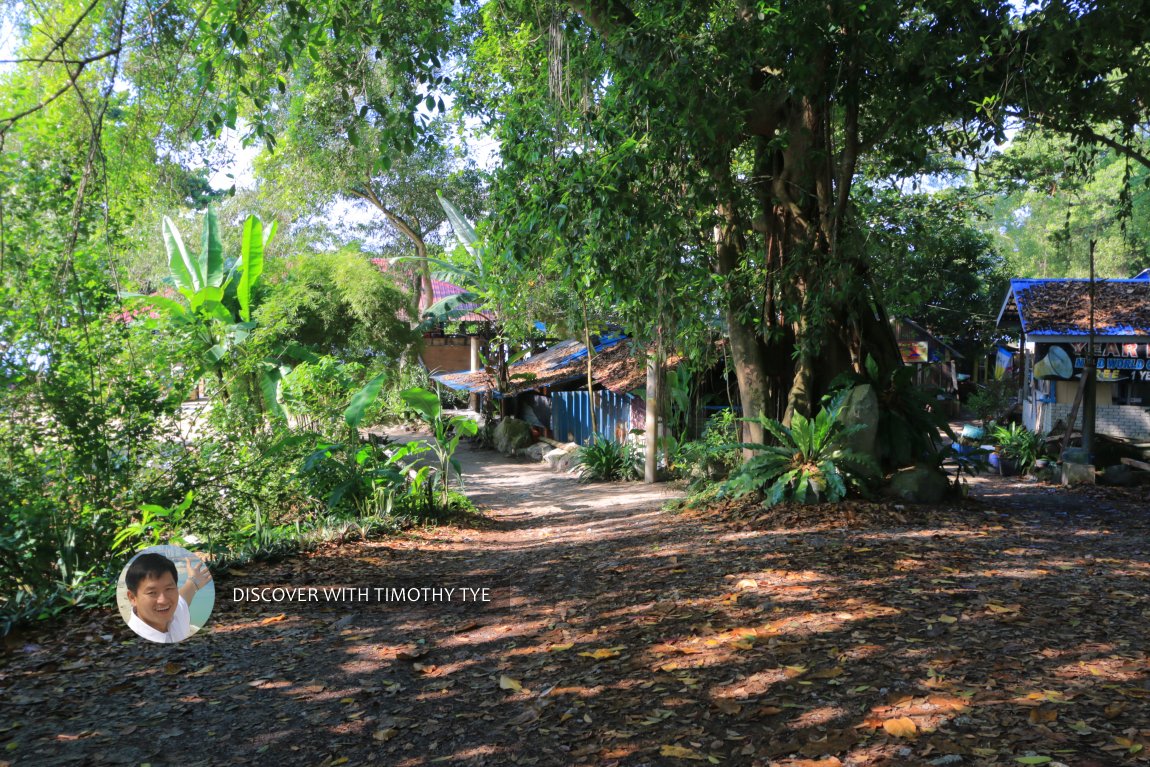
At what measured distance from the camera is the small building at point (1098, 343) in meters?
17.9

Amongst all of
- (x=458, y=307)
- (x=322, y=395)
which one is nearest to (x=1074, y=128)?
(x=322, y=395)

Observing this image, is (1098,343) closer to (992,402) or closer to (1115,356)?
(1115,356)

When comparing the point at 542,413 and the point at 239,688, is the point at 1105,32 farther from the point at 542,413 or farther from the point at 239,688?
the point at 542,413

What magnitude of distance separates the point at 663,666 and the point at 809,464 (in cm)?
475

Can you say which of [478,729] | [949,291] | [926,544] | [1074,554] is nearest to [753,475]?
[926,544]

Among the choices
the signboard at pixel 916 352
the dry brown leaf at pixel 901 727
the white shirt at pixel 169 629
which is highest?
the signboard at pixel 916 352

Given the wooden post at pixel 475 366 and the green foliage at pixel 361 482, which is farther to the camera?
the wooden post at pixel 475 366

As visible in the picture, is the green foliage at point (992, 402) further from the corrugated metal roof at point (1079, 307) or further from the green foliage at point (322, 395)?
the green foliage at point (322, 395)

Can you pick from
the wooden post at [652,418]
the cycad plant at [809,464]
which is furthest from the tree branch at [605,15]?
the wooden post at [652,418]

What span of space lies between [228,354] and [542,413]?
16.1 metres

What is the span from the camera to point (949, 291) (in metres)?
28.3

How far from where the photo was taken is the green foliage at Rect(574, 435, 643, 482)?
1614 centimetres

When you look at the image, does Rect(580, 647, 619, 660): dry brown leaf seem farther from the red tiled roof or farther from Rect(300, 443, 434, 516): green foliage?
the red tiled roof

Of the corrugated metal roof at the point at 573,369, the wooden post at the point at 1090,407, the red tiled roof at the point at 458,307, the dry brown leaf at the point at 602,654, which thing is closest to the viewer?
the dry brown leaf at the point at 602,654
